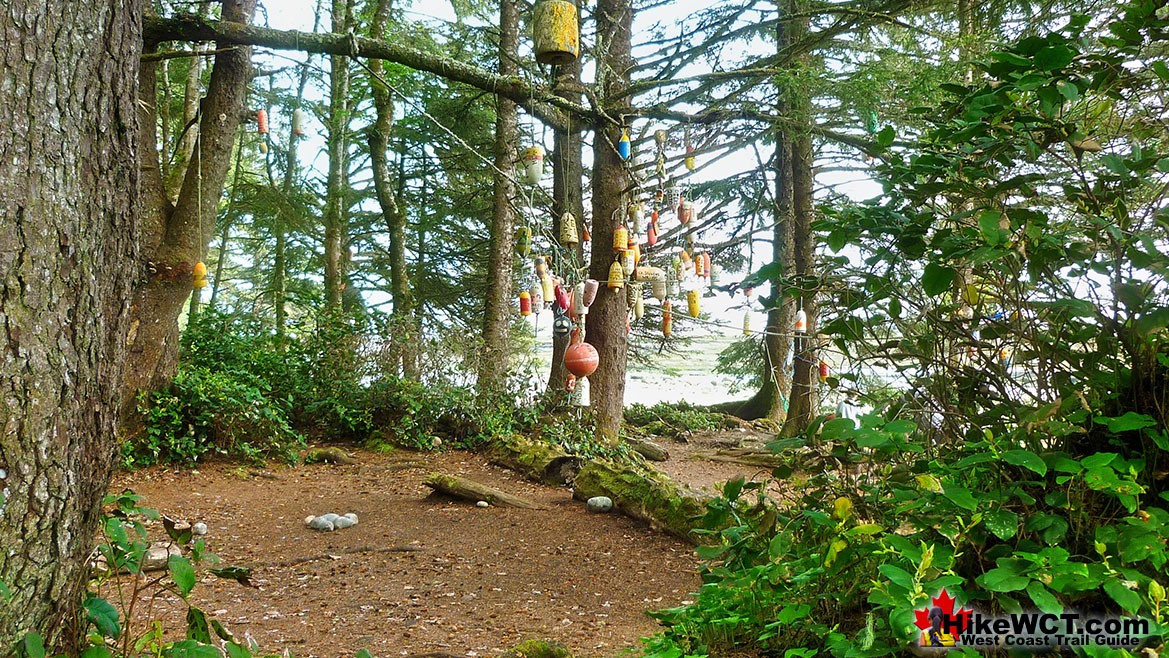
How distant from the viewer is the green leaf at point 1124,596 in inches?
59.8

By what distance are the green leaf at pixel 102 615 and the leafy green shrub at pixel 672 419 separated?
Answer: 9650 millimetres

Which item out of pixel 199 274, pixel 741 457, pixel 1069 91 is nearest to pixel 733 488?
pixel 1069 91

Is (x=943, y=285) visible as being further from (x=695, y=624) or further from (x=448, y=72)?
(x=448, y=72)

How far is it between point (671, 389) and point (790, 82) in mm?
11844

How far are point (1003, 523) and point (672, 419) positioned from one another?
10.7 m

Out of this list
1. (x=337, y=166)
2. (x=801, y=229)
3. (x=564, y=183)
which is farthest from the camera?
(x=337, y=166)

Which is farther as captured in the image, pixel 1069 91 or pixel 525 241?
pixel 525 241

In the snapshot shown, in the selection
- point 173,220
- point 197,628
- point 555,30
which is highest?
point 555,30

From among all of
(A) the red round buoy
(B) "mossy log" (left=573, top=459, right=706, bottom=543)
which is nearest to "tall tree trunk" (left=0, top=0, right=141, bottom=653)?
(B) "mossy log" (left=573, top=459, right=706, bottom=543)

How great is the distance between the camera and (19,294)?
1.90m

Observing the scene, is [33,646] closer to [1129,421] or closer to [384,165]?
[1129,421]

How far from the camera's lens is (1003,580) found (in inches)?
63.7

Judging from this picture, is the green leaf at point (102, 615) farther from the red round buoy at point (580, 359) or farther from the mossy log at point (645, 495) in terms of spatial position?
the red round buoy at point (580, 359)

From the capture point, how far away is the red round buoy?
6.64 m
